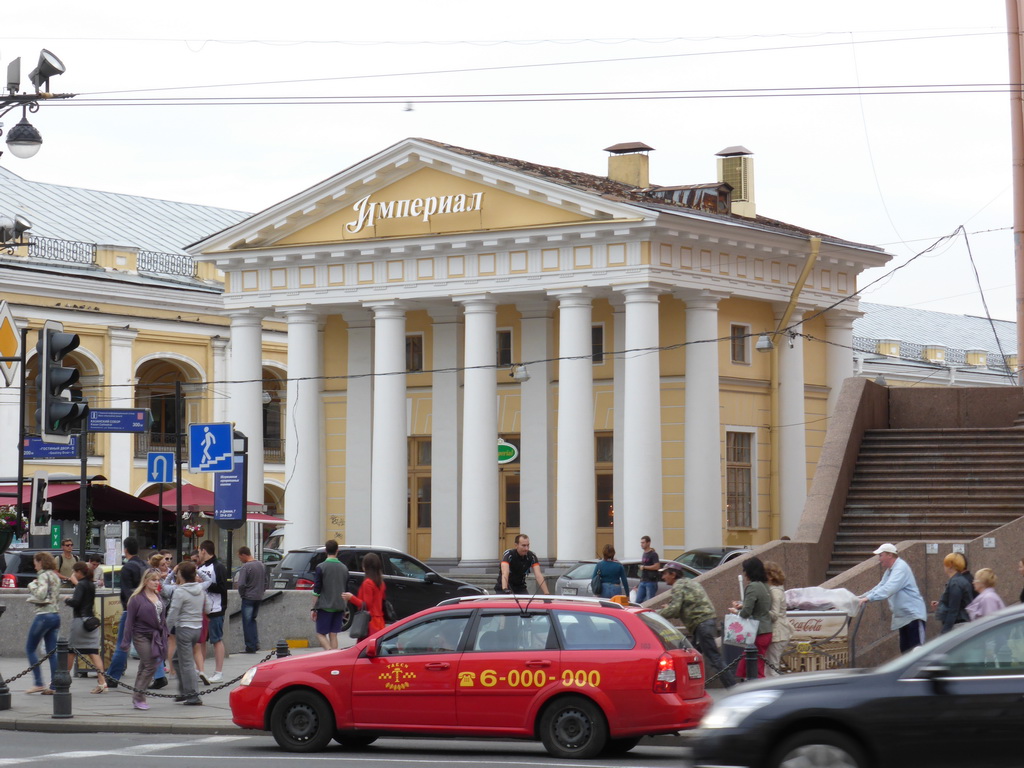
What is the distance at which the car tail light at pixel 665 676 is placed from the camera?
14.7m

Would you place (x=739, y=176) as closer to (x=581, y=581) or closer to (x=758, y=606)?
(x=581, y=581)

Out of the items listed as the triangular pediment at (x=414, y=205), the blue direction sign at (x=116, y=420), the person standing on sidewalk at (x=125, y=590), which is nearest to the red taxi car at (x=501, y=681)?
the person standing on sidewalk at (x=125, y=590)

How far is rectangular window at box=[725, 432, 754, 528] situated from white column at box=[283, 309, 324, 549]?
10341 millimetres

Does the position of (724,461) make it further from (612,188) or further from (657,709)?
(657,709)

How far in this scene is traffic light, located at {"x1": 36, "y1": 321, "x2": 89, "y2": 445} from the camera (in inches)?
725

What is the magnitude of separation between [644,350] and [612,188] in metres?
5.33

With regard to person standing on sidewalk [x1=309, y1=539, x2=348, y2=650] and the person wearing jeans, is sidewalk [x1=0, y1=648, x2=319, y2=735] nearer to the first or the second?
the person wearing jeans

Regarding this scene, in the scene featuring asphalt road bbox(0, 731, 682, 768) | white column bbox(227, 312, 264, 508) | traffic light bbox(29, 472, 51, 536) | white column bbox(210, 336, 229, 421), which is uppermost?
white column bbox(210, 336, 229, 421)

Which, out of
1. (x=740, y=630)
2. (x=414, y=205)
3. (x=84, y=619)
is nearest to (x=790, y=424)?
(x=414, y=205)

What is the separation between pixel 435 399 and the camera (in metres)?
44.0

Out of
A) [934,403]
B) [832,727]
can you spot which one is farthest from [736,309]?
[832,727]

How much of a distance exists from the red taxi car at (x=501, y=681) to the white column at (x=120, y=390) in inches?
1630

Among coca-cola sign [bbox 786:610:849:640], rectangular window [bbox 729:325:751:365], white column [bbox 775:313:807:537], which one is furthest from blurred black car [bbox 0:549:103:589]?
coca-cola sign [bbox 786:610:849:640]

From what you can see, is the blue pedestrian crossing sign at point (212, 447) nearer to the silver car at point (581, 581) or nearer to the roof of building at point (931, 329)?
the silver car at point (581, 581)
